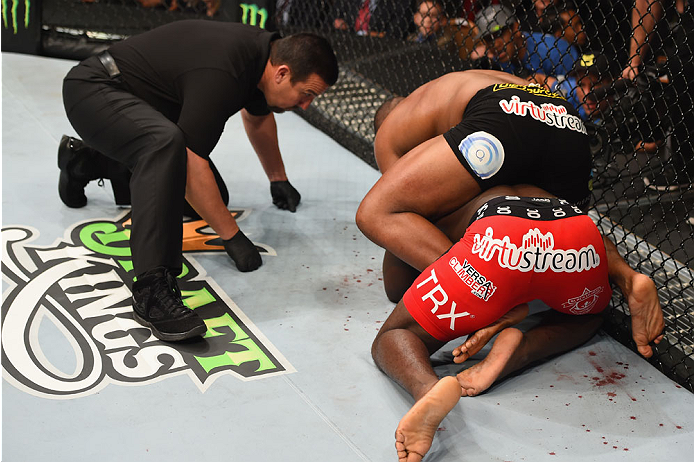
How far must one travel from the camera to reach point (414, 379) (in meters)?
1.54

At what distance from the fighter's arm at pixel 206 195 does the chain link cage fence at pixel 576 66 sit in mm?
1063

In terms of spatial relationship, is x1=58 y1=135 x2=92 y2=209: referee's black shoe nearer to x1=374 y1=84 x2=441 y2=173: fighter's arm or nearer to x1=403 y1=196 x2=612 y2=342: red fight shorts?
x1=374 y1=84 x2=441 y2=173: fighter's arm

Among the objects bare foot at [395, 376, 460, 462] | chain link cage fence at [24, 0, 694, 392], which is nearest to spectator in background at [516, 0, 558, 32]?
chain link cage fence at [24, 0, 694, 392]

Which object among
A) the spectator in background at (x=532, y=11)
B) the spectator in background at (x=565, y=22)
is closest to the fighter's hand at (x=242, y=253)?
the spectator in background at (x=532, y=11)

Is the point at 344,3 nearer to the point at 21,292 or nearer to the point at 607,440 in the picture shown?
the point at 21,292

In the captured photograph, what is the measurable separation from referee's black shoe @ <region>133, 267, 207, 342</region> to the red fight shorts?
1.81ft

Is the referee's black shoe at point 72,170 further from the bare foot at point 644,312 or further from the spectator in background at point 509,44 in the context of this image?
the bare foot at point 644,312

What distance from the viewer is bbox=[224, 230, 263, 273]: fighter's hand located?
2160mm

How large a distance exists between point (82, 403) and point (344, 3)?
3.29 metres

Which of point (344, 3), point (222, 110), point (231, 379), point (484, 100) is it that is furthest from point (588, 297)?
point (344, 3)

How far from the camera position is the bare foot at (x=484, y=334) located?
1.55 m

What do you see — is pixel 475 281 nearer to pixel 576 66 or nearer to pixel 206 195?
pixel 206 195

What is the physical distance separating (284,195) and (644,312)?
4.34ft

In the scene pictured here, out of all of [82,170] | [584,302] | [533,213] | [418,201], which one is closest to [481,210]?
[533,213]
